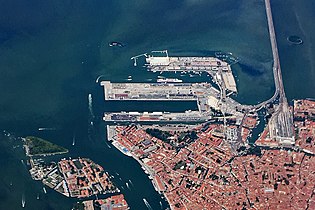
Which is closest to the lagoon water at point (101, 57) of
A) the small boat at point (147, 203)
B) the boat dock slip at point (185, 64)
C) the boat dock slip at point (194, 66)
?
the small boat at point (147, 203)

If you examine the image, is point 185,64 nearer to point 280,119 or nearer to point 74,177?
→ point 280,119

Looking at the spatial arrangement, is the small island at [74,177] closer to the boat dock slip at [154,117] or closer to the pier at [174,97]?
the boat dock slip at [154,117]

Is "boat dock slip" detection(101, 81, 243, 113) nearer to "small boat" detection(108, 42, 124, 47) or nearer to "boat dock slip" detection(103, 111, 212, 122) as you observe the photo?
"boat dock slip" detection(103, 111, 212, 122)

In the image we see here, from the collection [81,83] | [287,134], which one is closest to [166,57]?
[81,83]

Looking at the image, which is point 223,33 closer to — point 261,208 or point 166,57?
point 166,57

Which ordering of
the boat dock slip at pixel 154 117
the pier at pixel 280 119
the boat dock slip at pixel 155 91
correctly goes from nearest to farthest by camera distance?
the pier at pixel 280 119 < the boat dock slip at pixel 154 117 < the boat dock slip at pixel 155 91

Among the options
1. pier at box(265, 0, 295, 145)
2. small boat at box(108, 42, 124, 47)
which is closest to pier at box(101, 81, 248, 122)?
pier at box(265, 0, 295, 145)
